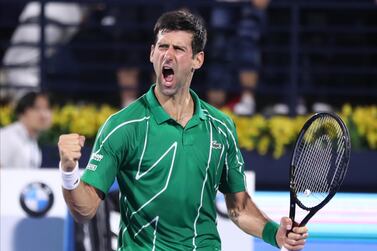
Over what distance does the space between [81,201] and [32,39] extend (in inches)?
208

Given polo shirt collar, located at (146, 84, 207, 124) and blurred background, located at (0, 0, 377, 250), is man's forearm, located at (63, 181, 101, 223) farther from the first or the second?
blurred background, located at (0, 0, 377, 250)

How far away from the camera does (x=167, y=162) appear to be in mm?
4711

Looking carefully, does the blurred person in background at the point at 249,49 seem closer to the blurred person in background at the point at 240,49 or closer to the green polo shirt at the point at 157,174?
the blurred person in background at the point at 240,49

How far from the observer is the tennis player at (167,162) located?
4625 mm

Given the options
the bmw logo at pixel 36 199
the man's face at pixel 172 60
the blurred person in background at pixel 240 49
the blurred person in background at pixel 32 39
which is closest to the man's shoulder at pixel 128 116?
the man's face at pixel 172 60

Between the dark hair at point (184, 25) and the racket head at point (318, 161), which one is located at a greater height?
the dark hair at point (184, 25)

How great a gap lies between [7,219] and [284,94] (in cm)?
329

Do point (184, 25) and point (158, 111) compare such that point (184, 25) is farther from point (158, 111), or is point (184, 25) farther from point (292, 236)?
point (292, 236)

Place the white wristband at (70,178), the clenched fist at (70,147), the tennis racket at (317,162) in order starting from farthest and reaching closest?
the tennis racket at (317,162) → the white wristband at (70,178) → the clenched fist at (70,147)

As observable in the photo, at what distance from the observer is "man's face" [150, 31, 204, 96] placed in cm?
462

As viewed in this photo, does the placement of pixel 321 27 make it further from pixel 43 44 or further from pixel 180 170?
pixel 180 170

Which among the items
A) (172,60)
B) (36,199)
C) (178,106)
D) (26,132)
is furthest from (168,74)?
(26,132)

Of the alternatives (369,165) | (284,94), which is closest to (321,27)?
(284,94)

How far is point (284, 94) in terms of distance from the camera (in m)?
9.16
